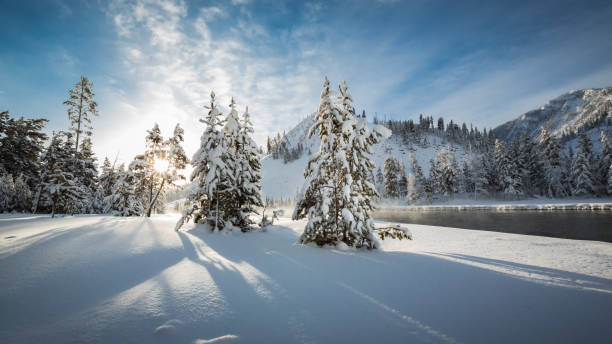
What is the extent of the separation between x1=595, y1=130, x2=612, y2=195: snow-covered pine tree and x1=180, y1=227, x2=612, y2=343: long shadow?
6426 centimetres

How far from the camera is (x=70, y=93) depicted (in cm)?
2403

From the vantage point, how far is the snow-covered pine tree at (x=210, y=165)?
12.1m

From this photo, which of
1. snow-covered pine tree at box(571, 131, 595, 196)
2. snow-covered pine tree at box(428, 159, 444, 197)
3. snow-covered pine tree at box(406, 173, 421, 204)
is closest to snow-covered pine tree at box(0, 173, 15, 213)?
snow-covered pine tree at box(406, 173, 421, 204)

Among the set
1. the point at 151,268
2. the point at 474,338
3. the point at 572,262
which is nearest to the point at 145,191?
the point at 151,268

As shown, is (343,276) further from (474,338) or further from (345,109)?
(345,109)

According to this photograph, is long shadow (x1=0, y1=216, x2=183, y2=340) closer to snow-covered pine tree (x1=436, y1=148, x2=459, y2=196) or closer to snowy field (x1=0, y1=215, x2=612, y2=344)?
snowy field (x1=0, y1=215, x2=612, y2=344)

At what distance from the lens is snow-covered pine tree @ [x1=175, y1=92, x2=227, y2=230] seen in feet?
39.6

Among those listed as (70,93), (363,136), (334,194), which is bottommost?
(334,194)

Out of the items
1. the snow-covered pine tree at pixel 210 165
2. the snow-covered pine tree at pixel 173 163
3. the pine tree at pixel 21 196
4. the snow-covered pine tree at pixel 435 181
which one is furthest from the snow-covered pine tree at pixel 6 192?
the snow-covered pine tree at pixel 435 181

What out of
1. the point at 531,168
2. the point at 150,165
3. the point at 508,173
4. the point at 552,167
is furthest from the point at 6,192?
the point at 531,168

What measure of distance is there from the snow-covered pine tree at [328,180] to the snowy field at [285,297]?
1.99m

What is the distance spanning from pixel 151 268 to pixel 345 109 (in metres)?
8.68

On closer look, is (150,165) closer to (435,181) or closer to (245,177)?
(245,177)

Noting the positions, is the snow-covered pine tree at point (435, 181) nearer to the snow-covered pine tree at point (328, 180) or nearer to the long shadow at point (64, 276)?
the snow-covered pine tree at point (328, 180)
